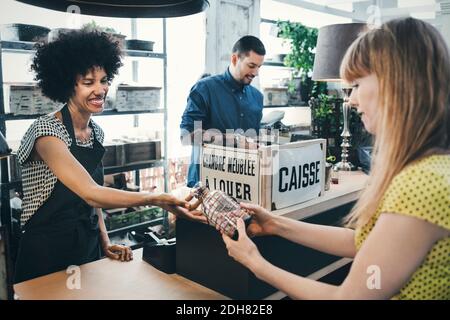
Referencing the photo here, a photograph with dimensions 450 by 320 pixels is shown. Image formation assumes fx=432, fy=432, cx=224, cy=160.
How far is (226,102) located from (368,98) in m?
2.32

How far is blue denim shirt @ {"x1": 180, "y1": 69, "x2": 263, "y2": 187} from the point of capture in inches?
125

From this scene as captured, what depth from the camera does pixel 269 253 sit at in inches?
62.4

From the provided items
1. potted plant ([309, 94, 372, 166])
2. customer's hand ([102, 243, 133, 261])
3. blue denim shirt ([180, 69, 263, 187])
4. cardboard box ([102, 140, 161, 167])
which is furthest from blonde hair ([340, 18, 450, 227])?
cardboard box ([102, 140, 161, 167])

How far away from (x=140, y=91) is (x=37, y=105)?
0.96m

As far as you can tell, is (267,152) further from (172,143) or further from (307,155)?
(172,143)

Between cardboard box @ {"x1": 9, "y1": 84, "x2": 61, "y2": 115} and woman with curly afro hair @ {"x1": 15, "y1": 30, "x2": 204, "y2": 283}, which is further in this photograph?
cardboard box @ {"x1": 9, "y1": 84, "x2": 61, "y2": 115}

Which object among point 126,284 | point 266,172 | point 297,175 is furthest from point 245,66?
point 126,284

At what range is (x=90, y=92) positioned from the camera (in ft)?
6.45

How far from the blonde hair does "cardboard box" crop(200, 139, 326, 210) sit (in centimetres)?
48

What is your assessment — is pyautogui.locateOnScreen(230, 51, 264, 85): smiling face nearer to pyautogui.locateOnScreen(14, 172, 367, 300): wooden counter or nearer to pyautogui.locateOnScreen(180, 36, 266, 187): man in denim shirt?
pyautogui.locateOnScreen(180, 36, 266, 187): man in denim shirt

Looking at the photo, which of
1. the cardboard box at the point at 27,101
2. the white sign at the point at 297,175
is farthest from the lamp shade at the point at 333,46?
the cardboard box at the point at 27,101

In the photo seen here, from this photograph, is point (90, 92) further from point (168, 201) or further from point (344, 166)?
point (344, 166)

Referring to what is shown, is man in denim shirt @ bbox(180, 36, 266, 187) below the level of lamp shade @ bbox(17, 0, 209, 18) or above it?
below
